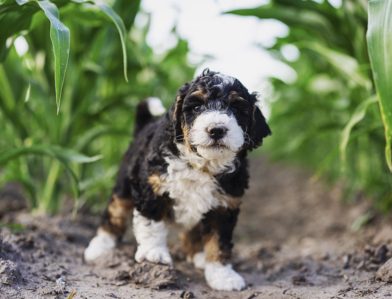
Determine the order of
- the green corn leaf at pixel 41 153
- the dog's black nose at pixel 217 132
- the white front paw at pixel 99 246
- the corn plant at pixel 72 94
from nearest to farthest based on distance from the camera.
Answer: the dog's black nose at pixel 217 132
the green corn leaf at pixel 41 153
the white front paw at pixel 99 246
the corn plant at pixel 72 94

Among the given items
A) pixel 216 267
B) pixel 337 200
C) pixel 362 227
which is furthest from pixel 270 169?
pixel 216 267

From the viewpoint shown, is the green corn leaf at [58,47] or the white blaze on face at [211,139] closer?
the green corn leaf at [58,47]

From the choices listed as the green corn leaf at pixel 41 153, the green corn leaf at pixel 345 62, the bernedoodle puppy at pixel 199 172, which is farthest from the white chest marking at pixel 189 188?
the green corn leaf at pixel 345 62

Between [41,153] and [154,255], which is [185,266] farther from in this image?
[41,153]

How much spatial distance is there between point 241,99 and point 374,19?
2.53 ft

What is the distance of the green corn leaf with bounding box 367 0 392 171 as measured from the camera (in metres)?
2.56

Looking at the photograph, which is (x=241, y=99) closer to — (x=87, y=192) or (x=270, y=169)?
(x=87, y=192)

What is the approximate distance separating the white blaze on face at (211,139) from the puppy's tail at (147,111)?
873 mm

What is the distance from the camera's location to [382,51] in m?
2.57

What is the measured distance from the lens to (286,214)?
19.9 feet

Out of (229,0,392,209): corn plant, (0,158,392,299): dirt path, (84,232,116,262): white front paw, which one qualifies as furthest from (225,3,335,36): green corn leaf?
(84,232,116,262): white front paw

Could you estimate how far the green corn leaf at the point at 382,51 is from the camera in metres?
2.56

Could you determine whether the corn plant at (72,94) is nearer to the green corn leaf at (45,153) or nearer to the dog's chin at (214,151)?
the green corn leaf at (45,153)

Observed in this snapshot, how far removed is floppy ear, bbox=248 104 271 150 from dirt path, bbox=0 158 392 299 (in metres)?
0.83
